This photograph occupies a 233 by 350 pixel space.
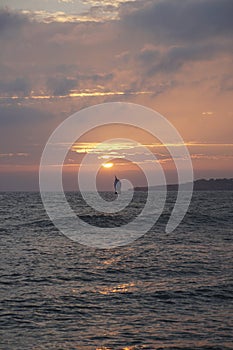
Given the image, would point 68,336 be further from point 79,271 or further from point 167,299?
point 79,271

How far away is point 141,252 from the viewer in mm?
33438

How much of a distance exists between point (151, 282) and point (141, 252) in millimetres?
9719

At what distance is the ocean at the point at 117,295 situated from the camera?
1554cm

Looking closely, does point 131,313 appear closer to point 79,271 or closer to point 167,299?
point 167,299

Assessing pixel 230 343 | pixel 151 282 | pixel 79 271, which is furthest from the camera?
pixel 79 271

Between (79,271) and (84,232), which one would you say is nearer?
(79,271)

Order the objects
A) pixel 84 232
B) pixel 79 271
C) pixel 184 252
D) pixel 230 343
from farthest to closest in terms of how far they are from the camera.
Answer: pixel 84 232
pixel 184 252
pixel 79 271
pixel 230 343

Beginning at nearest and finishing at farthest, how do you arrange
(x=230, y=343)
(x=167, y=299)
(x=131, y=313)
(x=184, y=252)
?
(x=230, y=343)
(x=131, y=313)
(x=167, y=299)
(x=184, y=252)

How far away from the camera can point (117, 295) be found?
69.5 feet

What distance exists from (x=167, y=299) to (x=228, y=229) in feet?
94.5

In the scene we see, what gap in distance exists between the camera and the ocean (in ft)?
51.0

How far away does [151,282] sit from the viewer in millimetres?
23719

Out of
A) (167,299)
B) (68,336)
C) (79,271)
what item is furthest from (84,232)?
(68,336)

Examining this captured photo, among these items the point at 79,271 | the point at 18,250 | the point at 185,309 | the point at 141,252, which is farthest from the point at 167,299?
the point at 18,250
